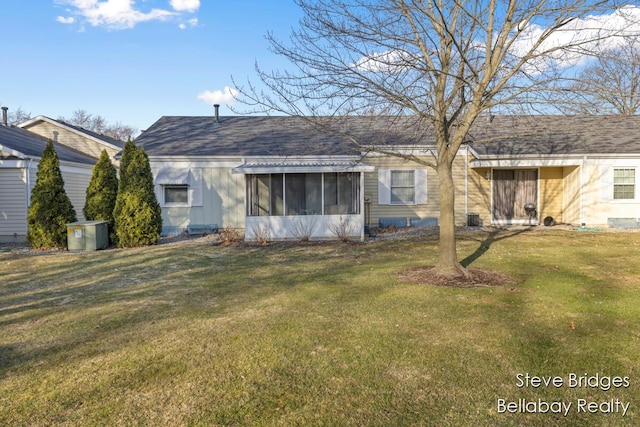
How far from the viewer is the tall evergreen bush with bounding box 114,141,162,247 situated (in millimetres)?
11625

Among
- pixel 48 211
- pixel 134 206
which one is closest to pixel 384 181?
pixel 134 206

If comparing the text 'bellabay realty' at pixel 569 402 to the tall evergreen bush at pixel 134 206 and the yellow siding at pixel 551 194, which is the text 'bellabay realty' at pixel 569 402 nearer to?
the tall evergreen bush at pixel 134 206

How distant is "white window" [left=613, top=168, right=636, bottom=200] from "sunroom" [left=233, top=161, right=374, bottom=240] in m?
8.62

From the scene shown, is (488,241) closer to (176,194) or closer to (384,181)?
(384,181)

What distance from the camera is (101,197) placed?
39.6 ft

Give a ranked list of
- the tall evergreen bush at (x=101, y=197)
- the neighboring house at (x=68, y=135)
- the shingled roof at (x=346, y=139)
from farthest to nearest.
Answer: the neighboring house at (x=68, y=135)
the shingled roof at (x=346, y=139)
the tall evergreen bush at (x=101, y=197)

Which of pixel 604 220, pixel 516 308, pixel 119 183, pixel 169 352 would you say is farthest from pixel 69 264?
pixel 604 220

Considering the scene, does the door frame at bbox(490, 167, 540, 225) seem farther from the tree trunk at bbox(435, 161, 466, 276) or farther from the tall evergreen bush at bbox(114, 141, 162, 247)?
the tall evergreen bush at bbox(114, 141, 162, 247)

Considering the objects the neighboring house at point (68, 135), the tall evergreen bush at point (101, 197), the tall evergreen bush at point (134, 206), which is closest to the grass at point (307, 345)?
the tall evergreen bush at point (134, 206)

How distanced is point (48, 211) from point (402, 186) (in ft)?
36.2

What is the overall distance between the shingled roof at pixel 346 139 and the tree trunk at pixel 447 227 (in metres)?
6.22

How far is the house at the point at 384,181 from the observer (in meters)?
13.3

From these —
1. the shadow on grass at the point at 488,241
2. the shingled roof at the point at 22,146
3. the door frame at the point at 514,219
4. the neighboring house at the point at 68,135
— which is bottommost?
the shadow on grass at the point at 488,241

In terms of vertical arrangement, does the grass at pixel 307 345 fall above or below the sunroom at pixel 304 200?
below
